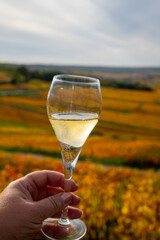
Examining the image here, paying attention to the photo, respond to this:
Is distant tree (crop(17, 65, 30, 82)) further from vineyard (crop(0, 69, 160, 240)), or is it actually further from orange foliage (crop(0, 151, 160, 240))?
orange foliage (crop(0, 151, 160, 240))

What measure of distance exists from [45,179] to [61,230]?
52 cm

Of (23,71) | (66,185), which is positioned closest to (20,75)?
(23,71)

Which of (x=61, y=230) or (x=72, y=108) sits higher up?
(x=72, y=108)

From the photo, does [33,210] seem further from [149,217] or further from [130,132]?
[130,132]

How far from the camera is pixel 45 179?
9.30ft

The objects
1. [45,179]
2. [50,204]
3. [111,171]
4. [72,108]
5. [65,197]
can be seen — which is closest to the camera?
[72,108]

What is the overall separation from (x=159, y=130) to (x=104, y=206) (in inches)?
1279

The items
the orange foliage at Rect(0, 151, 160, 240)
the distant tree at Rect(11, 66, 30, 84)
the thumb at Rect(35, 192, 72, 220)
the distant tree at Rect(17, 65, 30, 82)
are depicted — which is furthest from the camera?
the distant tree at Rect(11, 66, 30, 84)

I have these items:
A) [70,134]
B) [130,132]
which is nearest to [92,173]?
[70,134]

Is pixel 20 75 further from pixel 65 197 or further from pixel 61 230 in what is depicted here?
pixel 65 197

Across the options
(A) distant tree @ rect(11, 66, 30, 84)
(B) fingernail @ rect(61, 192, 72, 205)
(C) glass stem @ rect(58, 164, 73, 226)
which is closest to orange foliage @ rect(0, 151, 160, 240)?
(C) glass stem @ rect(58, 164, 73, 226)

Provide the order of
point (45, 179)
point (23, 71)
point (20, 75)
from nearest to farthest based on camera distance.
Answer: point (45, 179) < point (23, 71) < point (20, 75)

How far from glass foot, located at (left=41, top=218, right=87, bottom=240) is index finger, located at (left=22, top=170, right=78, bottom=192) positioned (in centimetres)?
36

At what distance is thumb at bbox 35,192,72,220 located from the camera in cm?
222
